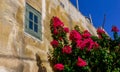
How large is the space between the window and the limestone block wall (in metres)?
0.13

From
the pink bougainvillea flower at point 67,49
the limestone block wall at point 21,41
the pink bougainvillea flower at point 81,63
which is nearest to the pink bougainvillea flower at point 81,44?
the pink bougainvillea flower at point 67,49

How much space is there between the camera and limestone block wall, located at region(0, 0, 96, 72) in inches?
276

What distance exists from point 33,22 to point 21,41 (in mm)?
1046

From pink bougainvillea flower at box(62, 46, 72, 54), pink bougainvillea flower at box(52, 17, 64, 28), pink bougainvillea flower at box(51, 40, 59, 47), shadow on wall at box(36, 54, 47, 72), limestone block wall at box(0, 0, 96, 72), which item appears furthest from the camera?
pink bougainvillea flower at box(52, 17, 64, 28)

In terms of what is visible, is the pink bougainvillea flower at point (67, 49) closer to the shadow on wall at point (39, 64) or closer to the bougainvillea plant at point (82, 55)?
the bougainvillea plant at point (82, 55)

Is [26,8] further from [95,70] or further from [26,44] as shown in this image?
[95,70]

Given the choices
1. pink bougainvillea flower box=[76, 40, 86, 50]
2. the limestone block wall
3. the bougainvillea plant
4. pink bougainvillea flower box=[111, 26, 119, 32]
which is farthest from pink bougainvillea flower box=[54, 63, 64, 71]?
pink bougainvillea flower box=[111, 26, 119, 32]

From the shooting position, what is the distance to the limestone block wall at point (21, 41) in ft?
23.0

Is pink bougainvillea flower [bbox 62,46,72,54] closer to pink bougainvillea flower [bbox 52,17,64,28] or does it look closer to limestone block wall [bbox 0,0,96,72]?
limestone block wall [bbox 0,0,96,72]

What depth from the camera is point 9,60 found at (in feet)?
22.9

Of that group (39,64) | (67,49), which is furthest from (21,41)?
(67,49)

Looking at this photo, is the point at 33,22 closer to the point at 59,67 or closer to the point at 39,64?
the point at 39,64

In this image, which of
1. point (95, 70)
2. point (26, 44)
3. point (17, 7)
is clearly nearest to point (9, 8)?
point (17, 7)

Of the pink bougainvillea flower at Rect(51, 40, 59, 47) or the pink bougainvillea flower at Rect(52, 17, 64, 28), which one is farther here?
the pink bougainvillea flower at Rect(52, 17, 64, 28)
